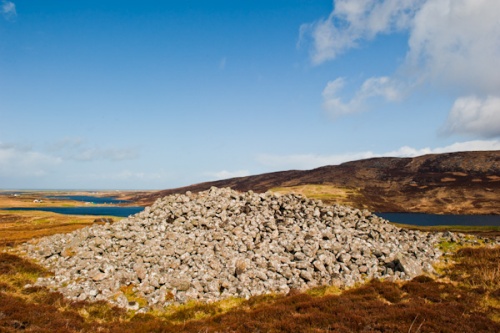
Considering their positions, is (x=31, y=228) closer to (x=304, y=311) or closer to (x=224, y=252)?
(x=224, y=252)

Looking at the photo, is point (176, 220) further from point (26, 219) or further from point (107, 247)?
point (26, 219)

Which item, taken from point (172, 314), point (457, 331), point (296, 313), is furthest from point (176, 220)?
point (457, 331)

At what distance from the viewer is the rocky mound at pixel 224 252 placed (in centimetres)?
2172

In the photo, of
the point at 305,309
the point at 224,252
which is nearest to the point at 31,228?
the point at 224,252

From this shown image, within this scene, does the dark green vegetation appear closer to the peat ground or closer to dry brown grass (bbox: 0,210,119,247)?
the peat ground

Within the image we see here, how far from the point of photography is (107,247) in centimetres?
2642

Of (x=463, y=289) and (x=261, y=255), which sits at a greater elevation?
(x=261, y=255)

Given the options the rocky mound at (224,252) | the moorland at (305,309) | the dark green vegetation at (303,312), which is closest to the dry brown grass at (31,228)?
the rocky mound at (224,252)

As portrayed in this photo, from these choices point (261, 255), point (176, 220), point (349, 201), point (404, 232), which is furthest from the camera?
point (349, 201)

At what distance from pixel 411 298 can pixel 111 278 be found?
20.7m

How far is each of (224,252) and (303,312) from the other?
942 cm

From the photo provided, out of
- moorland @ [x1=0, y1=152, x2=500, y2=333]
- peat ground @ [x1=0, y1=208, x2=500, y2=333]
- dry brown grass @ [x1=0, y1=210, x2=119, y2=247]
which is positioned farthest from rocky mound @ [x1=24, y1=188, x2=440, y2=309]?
dry brown grass @ [x1=0, y1=210, x2=119, y2=247]

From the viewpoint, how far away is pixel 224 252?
25047 millimetres

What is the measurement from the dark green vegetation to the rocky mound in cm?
144
